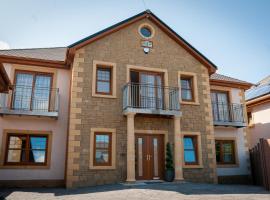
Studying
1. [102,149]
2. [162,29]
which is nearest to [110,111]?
[102,149]

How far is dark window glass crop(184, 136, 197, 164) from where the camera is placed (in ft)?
46.7

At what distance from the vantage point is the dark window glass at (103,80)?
1374 centimetres

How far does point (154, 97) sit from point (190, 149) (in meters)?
3.28

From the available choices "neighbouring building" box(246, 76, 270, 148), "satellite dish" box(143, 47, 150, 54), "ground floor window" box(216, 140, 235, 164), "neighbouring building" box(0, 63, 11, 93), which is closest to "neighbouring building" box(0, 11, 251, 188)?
"satellite dish" box(143, 47, 150, 54)

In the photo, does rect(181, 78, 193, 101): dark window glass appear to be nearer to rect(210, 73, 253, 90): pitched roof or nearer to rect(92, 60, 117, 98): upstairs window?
rect(210, 73, 253, 90): pitched roof

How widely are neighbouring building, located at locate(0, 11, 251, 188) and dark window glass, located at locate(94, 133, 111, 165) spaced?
45 millimetres

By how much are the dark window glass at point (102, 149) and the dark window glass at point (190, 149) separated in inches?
161

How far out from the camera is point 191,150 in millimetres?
14477

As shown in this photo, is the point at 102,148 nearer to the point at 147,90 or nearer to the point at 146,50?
the point at 147,90

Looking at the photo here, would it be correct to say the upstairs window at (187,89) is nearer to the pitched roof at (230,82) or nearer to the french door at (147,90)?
the french door at (147,90)

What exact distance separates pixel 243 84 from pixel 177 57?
5.36 metres

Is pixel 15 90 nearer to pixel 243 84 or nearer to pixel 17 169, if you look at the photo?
pixel 17 169

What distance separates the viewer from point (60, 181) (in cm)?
1321

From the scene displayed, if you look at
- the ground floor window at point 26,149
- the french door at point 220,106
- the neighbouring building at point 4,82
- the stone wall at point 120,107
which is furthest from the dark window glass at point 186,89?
the neighbouring building at point 4,82
